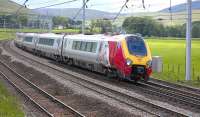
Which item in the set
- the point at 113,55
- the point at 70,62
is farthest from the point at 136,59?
the point at 70,62

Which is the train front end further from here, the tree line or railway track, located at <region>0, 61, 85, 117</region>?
the tree line

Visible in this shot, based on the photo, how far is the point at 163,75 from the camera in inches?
1417

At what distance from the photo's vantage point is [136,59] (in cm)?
2875

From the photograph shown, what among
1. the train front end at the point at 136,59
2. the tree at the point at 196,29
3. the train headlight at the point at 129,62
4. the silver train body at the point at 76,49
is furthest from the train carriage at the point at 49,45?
the tree at the point at 196,29

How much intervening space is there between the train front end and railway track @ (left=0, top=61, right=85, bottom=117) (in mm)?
5347

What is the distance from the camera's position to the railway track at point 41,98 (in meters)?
19.9

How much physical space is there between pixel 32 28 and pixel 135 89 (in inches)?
6158

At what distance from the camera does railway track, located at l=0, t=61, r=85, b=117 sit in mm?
19875

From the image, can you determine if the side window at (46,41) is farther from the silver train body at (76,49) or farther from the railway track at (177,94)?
the railway track at (177,94)

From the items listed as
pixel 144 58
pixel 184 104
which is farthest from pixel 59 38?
pixel 184 104

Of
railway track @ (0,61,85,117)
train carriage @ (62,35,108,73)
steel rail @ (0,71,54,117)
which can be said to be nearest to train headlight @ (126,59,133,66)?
train carriage @ (62,35,108,73)

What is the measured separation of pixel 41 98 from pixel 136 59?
22.8 ft

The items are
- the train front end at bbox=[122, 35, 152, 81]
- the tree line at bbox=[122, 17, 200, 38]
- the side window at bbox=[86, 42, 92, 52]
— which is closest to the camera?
the train front end at bbox=[122, 35, 152, 81]

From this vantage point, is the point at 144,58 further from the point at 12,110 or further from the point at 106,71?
the point at 12,110
